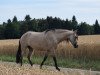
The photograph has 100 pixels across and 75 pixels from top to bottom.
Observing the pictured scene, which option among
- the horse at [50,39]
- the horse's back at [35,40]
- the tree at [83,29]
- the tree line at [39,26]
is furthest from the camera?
the tree at [83,29]

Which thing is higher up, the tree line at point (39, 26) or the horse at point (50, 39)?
the horse at point (50, 39)

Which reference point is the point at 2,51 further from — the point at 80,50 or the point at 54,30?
the point at 54,30

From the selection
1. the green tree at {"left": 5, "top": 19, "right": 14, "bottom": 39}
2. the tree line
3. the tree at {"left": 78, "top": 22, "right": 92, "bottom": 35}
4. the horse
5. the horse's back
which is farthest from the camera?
the tree at {"left": 78, "top": 22, "right": 92, "bottom": 35}

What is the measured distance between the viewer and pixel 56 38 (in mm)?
16031

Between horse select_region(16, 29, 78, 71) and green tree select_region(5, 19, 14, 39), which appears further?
green tree select_region(5, 19, 14, 39)

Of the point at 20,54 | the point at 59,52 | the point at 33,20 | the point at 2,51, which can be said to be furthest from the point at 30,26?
the point at 20,54

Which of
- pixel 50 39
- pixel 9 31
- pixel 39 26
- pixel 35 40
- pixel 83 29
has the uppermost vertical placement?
pixel 50 39

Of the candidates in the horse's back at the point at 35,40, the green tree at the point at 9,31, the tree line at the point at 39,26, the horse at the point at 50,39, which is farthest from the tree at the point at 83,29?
the horse at the point at 50,39

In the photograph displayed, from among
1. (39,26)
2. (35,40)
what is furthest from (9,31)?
(35,40)

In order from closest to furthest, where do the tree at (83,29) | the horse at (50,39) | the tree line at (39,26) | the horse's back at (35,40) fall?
the horse at (50,39)
the horse's back at (35,40)
the tree line at (39,26)
the tree at (83,29)

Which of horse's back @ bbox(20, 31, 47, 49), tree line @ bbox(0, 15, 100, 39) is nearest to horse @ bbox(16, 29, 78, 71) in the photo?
horse's back @ bbox(20, 31, 47, 49)

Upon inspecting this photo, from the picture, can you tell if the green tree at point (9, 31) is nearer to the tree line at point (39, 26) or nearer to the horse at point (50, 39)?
the tree line at point (39, 26)

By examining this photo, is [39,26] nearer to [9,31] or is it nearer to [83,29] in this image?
[9,31]

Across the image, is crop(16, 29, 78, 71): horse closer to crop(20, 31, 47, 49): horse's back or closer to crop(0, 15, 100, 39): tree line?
crop(20, 31, 47, 49): horse's back
